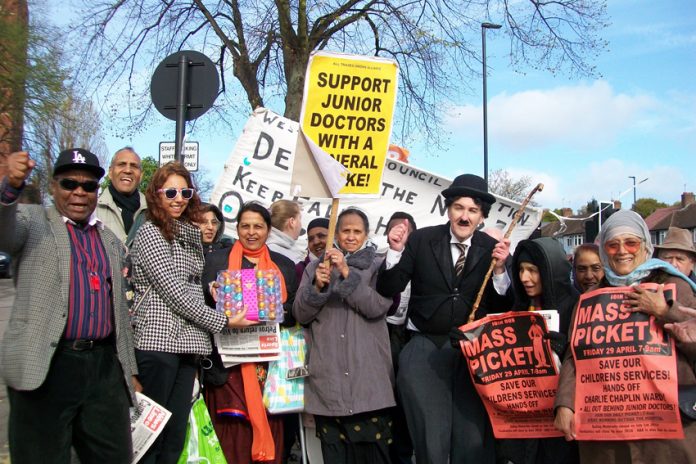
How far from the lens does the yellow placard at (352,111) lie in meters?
4.66

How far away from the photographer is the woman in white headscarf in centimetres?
305

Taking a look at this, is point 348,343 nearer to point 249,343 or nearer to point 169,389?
A: point 249,343

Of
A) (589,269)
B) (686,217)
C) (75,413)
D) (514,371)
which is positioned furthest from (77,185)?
(686,217)

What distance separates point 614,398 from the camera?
3201 millimetres

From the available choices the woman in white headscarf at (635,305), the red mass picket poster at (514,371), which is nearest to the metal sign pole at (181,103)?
the red mass picket poster at (514,371)

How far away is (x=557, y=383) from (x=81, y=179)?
111 inches

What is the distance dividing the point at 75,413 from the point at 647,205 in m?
95.3

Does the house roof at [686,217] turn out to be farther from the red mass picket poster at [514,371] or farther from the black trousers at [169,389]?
the black trousers at [169,389]

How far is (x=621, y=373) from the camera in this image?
319 centimetres

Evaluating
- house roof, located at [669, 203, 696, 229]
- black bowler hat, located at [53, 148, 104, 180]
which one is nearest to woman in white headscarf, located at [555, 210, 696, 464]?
black bowler hat, located at [53, 148, 104, 180]

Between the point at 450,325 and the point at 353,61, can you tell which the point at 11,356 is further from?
the point at 353,61

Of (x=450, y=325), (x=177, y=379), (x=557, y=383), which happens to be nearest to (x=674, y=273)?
(x=557, y=383)

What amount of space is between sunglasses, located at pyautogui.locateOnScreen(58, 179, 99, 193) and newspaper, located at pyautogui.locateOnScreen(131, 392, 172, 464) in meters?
1.23

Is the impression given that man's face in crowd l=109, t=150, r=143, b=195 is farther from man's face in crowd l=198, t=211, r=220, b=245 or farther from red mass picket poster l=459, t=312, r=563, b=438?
red mass picket poster l=459, t=312, r=563, b=438
